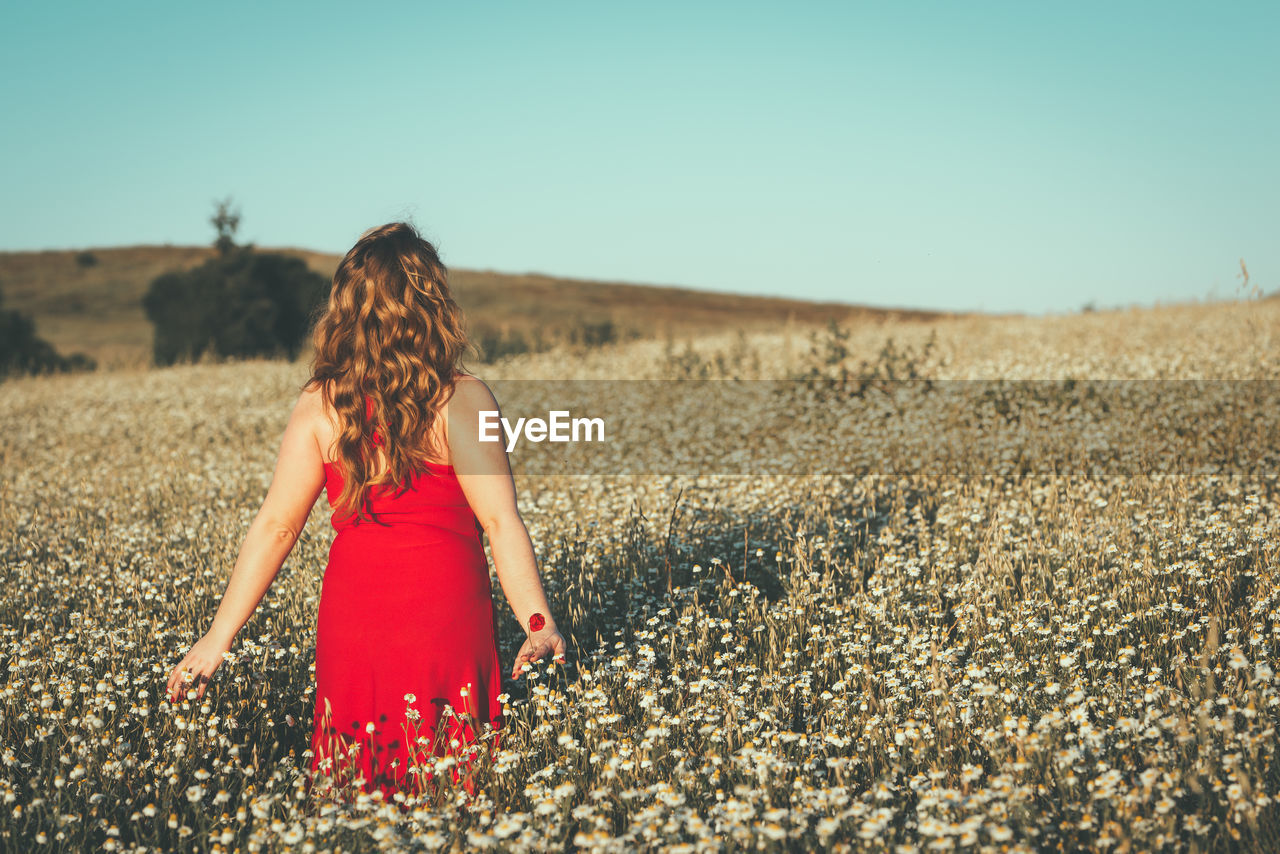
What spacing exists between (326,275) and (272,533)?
51.3 metres

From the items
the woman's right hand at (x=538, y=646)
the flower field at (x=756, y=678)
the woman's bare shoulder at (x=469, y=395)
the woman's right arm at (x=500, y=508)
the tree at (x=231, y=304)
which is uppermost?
the tree at (x=231, y=304)

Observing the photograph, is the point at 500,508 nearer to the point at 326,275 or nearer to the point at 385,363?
the point at 385,363

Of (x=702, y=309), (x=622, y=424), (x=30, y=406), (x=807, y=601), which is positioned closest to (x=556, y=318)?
(x=702, y=309)

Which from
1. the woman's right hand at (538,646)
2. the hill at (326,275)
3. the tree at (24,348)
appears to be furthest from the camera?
the hill at (326,275)

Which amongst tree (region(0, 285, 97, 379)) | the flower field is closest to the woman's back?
the flower field

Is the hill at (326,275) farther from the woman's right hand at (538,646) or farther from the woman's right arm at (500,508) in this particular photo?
the woman's right hand at (538,646)

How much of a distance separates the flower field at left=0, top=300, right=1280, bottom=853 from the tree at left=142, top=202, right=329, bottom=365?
2683cm

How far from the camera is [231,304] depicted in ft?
106

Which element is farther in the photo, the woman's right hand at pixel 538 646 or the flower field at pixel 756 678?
the woman's right hand at pixel 538 646

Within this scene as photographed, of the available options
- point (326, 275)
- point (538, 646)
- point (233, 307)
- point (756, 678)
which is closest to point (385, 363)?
point (538, 646)

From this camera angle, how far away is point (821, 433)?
894 cm

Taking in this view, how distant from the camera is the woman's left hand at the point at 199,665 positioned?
3.13 meters

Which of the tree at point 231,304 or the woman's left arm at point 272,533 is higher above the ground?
the tree at point 231,304

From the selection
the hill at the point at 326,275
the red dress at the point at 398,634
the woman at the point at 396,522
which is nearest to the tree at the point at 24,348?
the hill at the point at 326,275
